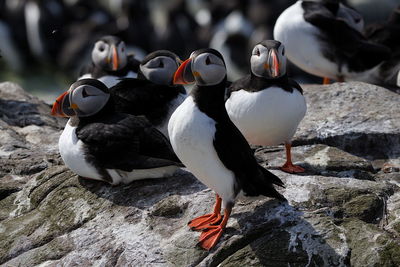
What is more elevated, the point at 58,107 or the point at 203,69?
the point at 203,69

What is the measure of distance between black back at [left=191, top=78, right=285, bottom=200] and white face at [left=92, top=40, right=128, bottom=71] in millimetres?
3183

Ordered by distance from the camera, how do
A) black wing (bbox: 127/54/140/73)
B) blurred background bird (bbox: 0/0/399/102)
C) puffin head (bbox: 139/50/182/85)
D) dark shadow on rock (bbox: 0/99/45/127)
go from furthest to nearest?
blurred background bird (bbox: 0/0/399/102), black wing (bbox: 127/54/140/73), dark shadow on rock (bbox: 0/99/45/127), puffin head (bbox: 139/50/182/85)

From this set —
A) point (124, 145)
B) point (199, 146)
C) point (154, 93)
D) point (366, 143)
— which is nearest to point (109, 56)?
point (154, 93)

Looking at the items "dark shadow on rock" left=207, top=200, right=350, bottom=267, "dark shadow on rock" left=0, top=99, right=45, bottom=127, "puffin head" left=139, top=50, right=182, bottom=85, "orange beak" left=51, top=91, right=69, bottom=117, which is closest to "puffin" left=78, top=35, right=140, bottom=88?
"dark shadow on rock" left=0, top=99, right=45, bottom=127

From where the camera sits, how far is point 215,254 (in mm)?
4742

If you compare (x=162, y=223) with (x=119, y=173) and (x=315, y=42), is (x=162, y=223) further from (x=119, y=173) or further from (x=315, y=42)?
(x=315, y=42)

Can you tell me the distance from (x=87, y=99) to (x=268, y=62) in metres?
1.33

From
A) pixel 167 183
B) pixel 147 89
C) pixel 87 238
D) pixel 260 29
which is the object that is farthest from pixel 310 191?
pixel 260 29

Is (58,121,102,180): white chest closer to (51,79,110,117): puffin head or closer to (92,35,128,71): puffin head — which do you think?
(51,79,110,117): puffin head

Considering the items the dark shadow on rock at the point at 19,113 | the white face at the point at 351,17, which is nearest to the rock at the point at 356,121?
the white face at the point at 351,17

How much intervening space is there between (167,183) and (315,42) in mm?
3331

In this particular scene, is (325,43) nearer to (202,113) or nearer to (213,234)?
(202,113)

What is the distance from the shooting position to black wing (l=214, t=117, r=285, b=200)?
4.71m

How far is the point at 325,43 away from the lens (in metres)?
8.28
